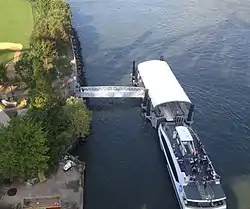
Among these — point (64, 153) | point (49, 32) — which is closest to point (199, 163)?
point (64, 153)

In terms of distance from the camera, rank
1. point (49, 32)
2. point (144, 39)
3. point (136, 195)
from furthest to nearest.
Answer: point (144, 39)
point (49, 32)
point (136, 195)

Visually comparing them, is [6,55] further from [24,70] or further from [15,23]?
[15,23]

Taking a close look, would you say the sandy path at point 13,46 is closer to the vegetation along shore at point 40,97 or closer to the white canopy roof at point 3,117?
the vegetation along shore at point 40,97

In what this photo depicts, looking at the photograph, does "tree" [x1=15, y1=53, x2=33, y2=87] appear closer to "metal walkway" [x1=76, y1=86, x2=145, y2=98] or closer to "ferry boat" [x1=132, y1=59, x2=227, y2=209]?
"metal walkway" [x1=76, y1=86, x2=145, y2=98]

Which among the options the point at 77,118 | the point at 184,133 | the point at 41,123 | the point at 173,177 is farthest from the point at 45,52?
the point at 173,177

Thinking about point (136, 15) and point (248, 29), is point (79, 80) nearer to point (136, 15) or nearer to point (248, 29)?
point (136, 15)

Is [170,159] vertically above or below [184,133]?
below
